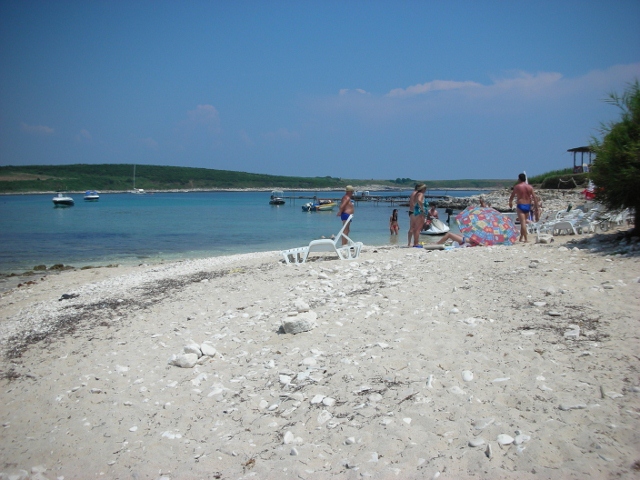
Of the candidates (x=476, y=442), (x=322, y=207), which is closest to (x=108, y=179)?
(x=322, y=207)

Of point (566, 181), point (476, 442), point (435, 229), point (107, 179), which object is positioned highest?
point (107, 179)

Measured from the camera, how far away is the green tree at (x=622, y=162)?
765 cm

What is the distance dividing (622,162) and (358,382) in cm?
643

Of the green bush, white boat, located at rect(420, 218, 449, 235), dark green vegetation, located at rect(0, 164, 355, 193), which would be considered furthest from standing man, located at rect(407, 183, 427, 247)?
dark green vegetation, located at rect(0, 164, 355, 193)

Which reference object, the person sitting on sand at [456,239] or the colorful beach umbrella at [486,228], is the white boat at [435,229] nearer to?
the person sitting on sand at [456,239]

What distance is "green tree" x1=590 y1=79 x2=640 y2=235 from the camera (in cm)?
765

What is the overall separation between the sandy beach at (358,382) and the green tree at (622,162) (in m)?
0.92

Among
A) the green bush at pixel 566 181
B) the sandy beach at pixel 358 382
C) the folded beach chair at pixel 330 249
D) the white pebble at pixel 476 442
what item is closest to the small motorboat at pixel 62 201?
the green bush at pixel 566 181

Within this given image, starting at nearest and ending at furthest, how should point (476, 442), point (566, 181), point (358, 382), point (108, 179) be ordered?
point (476, 442) → point (358, 382) → point (566, 181) → point (108, 179)

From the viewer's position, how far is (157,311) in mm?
8211

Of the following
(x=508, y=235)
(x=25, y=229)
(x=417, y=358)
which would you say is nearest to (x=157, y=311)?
(x=417, y=358)

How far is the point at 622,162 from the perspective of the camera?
309 inches

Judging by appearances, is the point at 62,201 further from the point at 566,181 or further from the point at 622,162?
the point at 622,162

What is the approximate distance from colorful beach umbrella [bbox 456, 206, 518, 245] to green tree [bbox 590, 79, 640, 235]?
2762 mm
